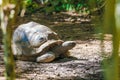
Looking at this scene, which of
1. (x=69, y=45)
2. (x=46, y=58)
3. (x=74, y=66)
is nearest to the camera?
(x=74, y=66)

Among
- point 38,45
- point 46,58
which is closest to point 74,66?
point 46,58

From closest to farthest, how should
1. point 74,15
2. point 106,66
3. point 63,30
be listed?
point 106,66 < point 63,30 < point 74,15

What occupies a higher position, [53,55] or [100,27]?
[100,27]

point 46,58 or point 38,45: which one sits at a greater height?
point 38,45

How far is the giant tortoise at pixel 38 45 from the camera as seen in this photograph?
573cm

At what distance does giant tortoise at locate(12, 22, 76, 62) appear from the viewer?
5734mm

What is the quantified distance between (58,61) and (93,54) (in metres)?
0.74

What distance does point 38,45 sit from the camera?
580cm

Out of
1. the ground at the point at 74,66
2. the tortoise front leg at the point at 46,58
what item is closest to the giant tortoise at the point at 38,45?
the tortoise front leg at the point at 46,58

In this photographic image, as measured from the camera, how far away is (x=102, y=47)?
0.54m

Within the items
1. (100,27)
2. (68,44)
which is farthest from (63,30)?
(100,27)

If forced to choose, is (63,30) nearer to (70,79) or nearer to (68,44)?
(68,44)

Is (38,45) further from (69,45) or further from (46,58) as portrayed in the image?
(69,45)

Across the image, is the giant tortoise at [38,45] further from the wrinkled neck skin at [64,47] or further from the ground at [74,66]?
the ground at [74,66]
